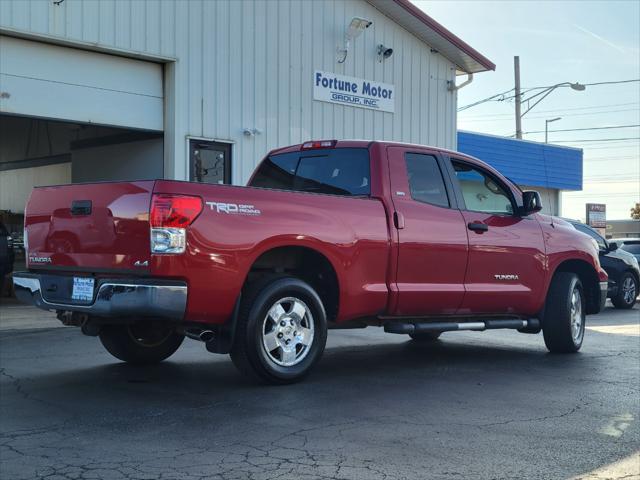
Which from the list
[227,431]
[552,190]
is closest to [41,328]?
[227,431]

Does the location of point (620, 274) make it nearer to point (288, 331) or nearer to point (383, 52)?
point (383, 52)

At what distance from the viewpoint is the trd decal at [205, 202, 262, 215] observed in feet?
20.2

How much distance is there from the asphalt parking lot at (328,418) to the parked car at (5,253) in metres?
8.02

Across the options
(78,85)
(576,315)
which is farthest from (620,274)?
(78,85)

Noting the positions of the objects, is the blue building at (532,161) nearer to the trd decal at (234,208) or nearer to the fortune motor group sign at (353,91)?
the fortune motor group sign at (353,91)

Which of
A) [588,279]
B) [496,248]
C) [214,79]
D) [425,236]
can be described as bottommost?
[588,279]

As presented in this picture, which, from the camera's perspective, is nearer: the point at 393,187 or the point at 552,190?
the point at 393,187

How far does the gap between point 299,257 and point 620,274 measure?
11.9 m

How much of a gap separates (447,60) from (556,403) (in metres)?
15.3

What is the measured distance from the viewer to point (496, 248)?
8.35m

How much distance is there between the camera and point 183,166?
1550 centimetres

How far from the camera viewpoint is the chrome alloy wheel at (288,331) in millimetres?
6582

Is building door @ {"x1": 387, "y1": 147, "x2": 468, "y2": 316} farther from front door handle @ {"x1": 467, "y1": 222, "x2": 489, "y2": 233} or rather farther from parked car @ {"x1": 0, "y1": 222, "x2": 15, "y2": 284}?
parked car @ {"x1": 0, "y1": 222, "x2": 15, "y2": 284}

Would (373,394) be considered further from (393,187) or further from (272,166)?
(272,166)
